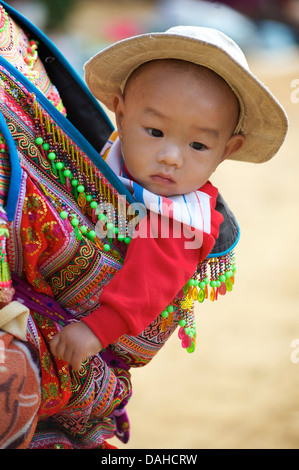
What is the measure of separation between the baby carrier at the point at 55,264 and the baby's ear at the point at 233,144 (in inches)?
8.3

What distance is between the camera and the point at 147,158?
6.12ft

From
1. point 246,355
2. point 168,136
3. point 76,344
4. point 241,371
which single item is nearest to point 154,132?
point 168,136

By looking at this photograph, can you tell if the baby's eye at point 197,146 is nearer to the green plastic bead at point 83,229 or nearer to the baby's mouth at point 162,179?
the baby's mouth at point 162,179

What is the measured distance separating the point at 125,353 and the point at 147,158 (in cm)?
59

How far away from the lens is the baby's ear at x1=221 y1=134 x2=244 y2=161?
2030 millimetres

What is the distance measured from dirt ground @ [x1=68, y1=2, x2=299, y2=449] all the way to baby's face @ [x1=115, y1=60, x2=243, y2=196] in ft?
6.12

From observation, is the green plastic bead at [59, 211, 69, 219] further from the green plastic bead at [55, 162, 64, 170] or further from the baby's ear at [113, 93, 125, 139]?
the baby's ear at [113, 93, 125, 139]

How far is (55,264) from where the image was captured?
5.81 feet

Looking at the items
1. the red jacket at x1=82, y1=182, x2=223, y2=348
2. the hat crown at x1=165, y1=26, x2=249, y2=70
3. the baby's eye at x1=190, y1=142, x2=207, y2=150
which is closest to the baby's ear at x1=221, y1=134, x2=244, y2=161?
the baby's eye at x1=190, y1=142, x2=207, y2=150

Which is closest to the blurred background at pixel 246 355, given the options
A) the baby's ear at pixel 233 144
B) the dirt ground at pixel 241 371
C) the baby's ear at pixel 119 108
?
the dirt ground at pixel 241 371

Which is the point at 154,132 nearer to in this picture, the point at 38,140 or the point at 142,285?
the point at 38,140

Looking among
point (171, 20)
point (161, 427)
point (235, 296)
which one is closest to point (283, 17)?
point (171, 20)

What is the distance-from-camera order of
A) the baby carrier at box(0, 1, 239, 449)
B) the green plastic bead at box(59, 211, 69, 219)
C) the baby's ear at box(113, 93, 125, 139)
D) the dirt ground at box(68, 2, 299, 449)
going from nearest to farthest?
the baby carrier at box(0, 1, 239, 449) < the green plastic bead at box(59, 211, 69, 219) < the baby's ear at box(113, 93, 125, 139) < the dirt ground at box(68, 2, 299, 449)

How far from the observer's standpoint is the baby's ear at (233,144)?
2030mm
